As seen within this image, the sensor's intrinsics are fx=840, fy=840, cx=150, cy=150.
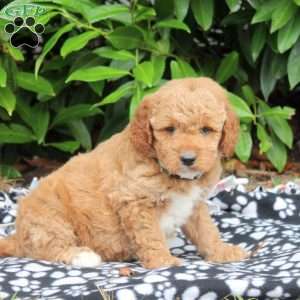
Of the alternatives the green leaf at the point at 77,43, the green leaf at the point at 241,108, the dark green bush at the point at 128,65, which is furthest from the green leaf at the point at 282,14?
the green leaf at the point at 77,43

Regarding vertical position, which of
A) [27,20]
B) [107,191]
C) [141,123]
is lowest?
[107,191]

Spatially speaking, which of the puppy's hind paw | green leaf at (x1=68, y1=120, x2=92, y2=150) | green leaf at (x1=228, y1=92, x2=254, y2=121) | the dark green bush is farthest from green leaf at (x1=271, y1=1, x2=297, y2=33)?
the puppy's hind paw

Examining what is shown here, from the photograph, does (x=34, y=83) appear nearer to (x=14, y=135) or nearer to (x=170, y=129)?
(x=14, y=135)

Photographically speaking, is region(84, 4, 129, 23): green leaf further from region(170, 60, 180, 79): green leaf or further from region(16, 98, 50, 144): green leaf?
region(16, 98, 50, 144): green leaf

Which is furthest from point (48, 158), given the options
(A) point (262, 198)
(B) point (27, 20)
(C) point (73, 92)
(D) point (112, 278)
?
(D) point (112, 278)

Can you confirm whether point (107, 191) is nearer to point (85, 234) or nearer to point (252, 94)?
point (85, 234)

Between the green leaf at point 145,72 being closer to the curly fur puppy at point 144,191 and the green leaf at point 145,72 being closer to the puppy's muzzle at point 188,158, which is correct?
the curly fur puppy at point 144,191
